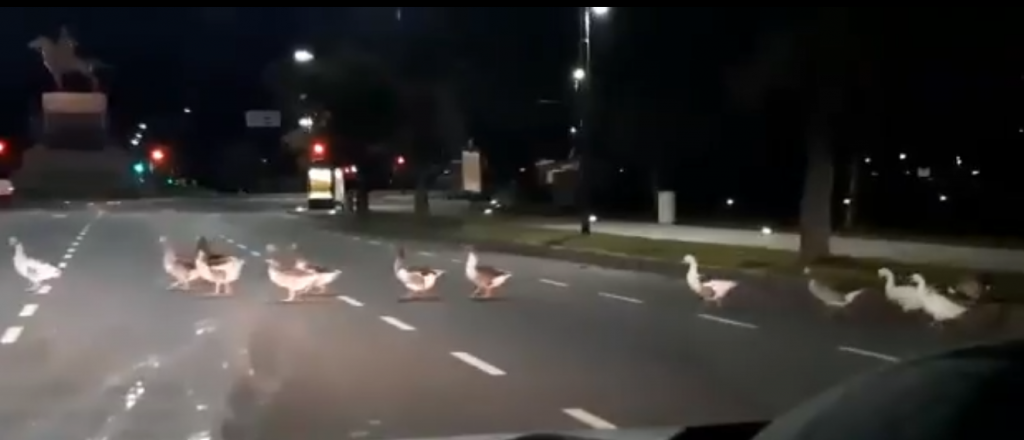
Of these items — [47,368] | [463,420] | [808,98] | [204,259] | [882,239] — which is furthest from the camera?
[882,239]

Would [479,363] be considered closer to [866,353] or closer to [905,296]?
[866,353]

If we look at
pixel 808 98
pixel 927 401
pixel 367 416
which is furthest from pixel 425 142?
pixel 927 401

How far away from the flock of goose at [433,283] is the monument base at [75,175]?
80.6 meters

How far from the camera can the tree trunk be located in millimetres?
28719

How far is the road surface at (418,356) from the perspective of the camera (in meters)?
11.1

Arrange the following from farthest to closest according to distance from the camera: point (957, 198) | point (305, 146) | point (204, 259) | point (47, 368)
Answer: point (305, 146), point (957, 198), point (204, 259), point (47, 368)

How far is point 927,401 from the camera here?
11.0 ft

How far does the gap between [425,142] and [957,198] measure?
755 inches

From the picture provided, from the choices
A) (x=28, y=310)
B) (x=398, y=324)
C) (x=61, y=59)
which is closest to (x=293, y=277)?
(x=28, y=310)

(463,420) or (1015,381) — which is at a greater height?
(1015,381)

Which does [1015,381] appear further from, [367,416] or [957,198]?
[957,198]

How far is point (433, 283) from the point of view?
23922mm

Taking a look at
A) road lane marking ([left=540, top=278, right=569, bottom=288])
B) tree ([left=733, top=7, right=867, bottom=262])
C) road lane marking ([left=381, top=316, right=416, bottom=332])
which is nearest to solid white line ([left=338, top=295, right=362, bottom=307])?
road lane marking ([left=381, top=316, right=416, bottom=332])

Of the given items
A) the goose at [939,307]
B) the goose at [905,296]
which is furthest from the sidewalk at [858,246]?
the goose at [939,307]
